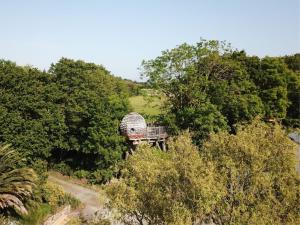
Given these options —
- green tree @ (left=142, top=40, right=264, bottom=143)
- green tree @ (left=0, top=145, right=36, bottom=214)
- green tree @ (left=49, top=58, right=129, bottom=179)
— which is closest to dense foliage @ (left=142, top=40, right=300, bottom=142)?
green tree @ (left=142, top=40, right=264, bottom=143)

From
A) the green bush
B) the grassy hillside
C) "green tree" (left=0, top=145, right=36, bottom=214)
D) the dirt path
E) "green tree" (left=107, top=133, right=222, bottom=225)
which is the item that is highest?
the grassy hillside

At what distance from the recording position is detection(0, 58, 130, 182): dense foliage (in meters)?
35.2

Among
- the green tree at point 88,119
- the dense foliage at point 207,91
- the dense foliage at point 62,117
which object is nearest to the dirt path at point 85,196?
the dense foliage at point 62,117

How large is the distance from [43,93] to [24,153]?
20.2 feet

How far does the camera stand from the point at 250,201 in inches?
720

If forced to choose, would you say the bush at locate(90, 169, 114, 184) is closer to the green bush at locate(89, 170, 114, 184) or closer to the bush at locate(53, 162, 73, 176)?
the green bush at locate(89, 170, 114, 184)

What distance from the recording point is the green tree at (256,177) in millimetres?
17812

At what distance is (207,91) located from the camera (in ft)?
156

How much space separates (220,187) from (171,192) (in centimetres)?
218

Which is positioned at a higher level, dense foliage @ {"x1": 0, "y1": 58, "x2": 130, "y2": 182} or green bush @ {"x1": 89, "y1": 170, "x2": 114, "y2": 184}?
dense foliage @ {"x1": 0, "y1": 58, "x2": 130, "y2": 182}

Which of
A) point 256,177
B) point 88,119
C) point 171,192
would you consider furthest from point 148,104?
point 171,192

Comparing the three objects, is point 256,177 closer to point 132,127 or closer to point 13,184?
point 13,184

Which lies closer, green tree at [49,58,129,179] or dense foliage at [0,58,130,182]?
dense foliage at [0,58,130,182]

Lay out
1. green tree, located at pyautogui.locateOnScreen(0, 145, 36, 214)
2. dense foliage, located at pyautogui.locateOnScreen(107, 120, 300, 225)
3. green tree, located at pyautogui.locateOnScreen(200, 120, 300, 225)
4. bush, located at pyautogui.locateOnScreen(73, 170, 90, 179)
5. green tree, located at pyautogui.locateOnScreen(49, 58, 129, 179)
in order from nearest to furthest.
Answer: dense foliage, located at pyautogui.locateOnScreen(107, 120, 300, 225)
green tree, located at pyautogui.locateOnScreen(200, 120, 300, 225)
green tree, located at pyautogui.locateOnScreen(0, 145, 36, 214)
green tree, located at pyautogui.locateOnScreen(49, 58, 129, 179)
bush, located at pyautogui.locateOnScreen(73, 170, 90, 179)
